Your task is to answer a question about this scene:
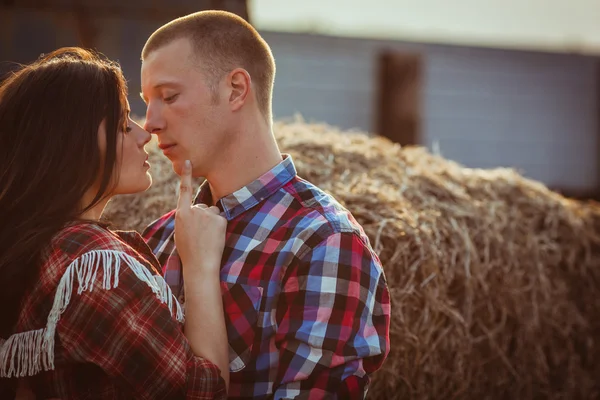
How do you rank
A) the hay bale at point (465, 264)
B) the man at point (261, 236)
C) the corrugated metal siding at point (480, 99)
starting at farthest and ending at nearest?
the corrugated metal siding at point (480, 99), the hay bale at point (465, 264), the man at point (261, 236)

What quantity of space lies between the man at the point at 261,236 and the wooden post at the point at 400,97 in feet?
27.9

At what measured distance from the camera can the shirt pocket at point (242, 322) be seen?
2686 millimetres

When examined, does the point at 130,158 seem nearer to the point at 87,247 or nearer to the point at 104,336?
the point at 87,247

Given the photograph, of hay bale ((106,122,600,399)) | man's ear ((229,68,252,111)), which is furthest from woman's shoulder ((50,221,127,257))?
hay bale ((106,122,600,399))

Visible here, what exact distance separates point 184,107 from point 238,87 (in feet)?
0.70

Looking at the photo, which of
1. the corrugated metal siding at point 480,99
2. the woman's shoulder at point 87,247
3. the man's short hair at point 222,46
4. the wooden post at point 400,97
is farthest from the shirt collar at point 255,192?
the corrugated metal siding at point 480,99

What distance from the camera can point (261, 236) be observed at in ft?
9.07

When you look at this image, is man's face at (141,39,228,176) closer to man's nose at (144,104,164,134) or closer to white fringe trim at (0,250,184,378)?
man's nose at (144,104,164,134)

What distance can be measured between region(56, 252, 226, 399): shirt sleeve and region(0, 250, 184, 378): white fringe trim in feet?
0.05

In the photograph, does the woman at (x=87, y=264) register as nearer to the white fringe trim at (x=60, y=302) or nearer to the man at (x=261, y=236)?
the white fringe trim at (x=60, y=302)

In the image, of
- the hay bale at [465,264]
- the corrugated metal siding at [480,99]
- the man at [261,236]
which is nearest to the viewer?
the man at [261,236]

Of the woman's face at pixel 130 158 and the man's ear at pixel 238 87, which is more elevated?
the man's ear at pixel 238 87

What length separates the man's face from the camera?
113 inches

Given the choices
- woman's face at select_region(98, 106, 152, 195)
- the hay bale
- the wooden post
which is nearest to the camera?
woman's face at select_region(98, 106, 152, 195)
